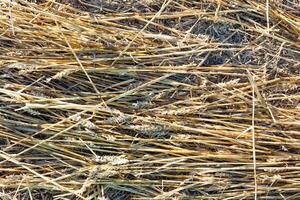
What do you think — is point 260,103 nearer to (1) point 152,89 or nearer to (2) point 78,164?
(1) point 152,89

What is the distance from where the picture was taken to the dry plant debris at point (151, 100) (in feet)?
5.27

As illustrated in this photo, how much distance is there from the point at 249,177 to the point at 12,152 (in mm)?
757

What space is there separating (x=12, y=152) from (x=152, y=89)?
1.62 ft

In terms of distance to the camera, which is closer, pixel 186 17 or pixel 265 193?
pixel 265 193

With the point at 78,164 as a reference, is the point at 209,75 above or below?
above

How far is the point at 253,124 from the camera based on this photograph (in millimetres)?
1585

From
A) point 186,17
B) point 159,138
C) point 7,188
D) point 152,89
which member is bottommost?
point 7,188

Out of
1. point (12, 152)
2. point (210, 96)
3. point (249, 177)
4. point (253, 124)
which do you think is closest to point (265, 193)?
point (249, 177)

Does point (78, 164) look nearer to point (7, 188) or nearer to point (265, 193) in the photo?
point (7, 188)

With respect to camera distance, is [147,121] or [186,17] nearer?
[147,121]

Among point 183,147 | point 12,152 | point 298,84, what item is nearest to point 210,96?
point 183,147

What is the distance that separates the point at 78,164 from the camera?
165 centimetres

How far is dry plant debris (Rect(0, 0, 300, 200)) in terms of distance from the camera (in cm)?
161

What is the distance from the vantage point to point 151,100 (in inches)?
64.7
